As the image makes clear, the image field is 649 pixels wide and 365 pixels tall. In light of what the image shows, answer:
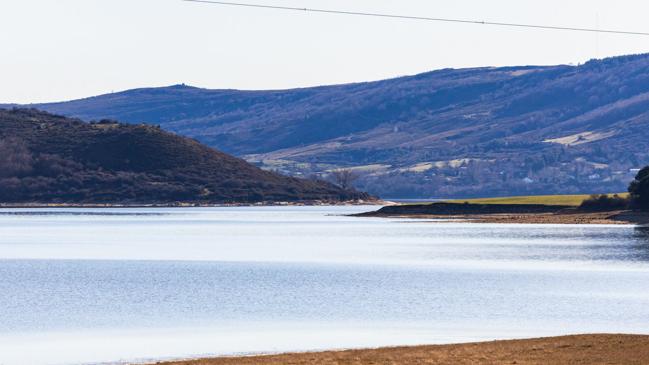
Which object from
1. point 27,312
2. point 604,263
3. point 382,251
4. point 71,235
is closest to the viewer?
point 27,312

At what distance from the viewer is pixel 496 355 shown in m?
32.7

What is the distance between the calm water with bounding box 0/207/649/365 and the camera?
3881cm

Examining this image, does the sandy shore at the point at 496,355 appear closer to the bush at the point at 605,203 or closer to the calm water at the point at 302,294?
the calm water at the point at 302,294

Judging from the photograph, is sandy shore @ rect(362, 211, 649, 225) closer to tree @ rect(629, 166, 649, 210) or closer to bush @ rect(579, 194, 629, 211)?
tree @ rect(629, 166, 649, 210)

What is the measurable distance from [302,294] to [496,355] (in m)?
22.3

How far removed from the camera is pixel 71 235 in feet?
390

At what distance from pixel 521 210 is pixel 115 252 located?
65.4m

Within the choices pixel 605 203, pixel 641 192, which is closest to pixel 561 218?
pixel 605 203

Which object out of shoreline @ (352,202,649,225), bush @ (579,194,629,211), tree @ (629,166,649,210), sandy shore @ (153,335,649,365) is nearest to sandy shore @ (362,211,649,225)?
shoreline @ (352,202,649,225)

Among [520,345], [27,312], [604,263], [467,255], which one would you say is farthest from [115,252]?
[520,345]

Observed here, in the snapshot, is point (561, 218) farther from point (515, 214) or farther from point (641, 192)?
point (641, 192)

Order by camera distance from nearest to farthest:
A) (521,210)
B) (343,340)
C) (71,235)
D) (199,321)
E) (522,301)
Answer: (343,340) → (199,321) → (522,301) → (71,235) → (521,210)

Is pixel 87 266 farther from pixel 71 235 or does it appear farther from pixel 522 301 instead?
pixel 71 235

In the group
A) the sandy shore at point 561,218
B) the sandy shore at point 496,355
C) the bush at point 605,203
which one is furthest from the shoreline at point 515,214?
the sandy shore at point 496,355
